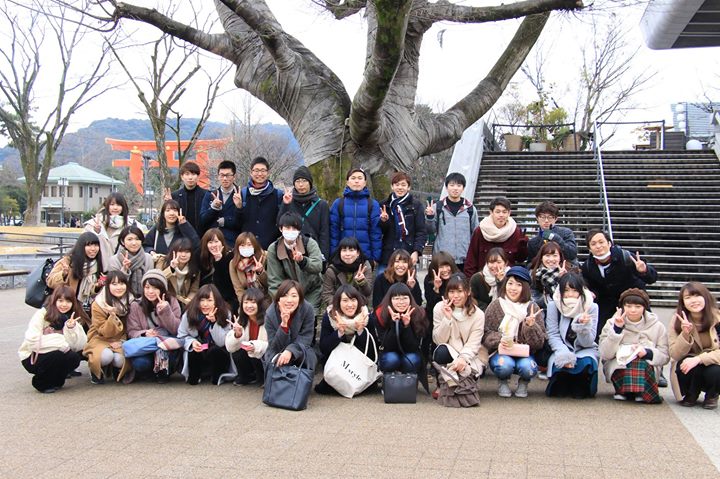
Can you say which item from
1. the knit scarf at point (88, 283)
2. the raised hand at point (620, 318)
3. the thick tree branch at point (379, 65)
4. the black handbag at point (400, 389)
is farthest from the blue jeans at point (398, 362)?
the knit scarf at point (88, 283)

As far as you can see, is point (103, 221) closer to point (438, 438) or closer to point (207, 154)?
point (438, 438)

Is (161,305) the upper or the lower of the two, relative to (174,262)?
lower

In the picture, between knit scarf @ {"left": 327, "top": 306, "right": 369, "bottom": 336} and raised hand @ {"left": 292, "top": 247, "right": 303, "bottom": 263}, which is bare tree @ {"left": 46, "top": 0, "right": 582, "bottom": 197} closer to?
raised hand @ {"left": 292, "top": 247, "right": 303, "bottom": 263}

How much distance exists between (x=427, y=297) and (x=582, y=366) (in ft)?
5.73

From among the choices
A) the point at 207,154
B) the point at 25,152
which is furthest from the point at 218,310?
the point at 207,154

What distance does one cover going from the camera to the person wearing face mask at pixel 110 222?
718 cm

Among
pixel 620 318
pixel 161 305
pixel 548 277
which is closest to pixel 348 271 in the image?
pixel 161 305

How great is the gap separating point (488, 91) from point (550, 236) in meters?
4.05

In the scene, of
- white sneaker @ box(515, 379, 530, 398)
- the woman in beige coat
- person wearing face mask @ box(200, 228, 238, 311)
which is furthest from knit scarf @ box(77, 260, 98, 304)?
the woman in beige coat

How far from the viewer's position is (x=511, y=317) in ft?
20.2

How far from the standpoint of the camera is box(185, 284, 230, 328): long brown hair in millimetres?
6449

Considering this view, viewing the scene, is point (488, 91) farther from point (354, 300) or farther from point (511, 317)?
point (354, 300)

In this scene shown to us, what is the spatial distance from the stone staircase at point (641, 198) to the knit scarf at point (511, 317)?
7.22m

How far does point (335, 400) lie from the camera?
239 inches
